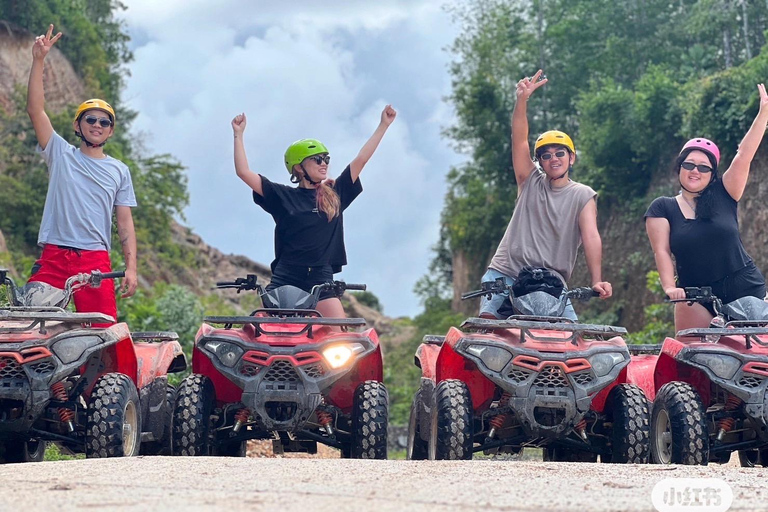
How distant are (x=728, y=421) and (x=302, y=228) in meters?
3.03

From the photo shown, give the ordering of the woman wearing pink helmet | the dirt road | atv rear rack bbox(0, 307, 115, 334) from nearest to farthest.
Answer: the dirt road
atv rear rack bbox(0, 307, 115, 334)
the woman wearing pink helmet

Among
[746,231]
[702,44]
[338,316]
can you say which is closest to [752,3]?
[702,44]

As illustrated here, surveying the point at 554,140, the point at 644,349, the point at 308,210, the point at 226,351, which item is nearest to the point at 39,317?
the point at 226,351

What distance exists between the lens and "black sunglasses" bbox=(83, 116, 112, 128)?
8227 mm

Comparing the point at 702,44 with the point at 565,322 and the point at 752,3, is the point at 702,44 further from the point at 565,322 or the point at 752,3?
the point at 565,322

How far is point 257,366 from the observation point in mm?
7434

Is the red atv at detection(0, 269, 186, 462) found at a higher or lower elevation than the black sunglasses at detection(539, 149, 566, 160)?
lower

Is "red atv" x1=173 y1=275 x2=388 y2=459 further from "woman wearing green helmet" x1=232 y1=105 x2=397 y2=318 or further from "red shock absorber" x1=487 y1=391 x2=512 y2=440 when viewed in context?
"red shock absorber" x1=487 y1=391 x2=512 y2=440

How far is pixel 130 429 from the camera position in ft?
24.9

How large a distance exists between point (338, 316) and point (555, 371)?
1.75 meters

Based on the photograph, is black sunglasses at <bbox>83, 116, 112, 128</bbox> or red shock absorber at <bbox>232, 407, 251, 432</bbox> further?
black sunglasses at <bbox>83, 116, 112, 128</bbox>

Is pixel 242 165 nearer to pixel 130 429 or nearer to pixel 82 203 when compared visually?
pixel 82 203

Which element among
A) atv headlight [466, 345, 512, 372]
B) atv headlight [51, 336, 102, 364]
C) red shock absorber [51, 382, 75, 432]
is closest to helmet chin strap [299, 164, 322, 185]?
atv headlight [466, 345, 512, 372]

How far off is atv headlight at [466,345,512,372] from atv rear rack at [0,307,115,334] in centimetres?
229
